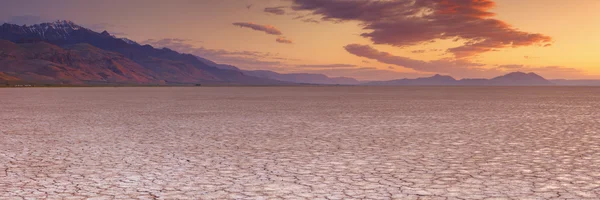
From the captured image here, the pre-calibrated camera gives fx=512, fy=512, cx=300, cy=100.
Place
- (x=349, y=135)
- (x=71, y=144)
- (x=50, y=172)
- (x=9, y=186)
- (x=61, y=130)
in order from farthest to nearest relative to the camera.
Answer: (x=61, y=130)
(x=349, y=135)
(x=71, y=144)
(x=50, y=172)
(x=9, y=186)

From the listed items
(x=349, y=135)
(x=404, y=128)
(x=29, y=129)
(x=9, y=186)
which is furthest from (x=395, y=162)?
(x=29, y=129)

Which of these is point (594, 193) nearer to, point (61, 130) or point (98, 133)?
point (98, 133)

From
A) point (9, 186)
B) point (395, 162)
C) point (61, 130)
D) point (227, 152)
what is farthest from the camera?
point (61, 130)

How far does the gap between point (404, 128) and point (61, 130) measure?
10900 mm

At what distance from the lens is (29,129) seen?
639 inches

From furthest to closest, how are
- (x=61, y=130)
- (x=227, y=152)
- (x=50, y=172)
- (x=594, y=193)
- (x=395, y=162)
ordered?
(x=61, y=130)
(x=227, y=152)
(x=395, y=162)
(x=50, y=172)
(x=594, y=193)

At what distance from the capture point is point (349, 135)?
47.7ft

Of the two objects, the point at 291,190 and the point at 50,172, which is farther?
the point at 50,172

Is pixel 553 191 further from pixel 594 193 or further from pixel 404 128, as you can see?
pixel 404 128

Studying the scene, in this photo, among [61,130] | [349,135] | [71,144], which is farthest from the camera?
[61,130]

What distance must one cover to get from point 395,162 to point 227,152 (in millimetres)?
3632

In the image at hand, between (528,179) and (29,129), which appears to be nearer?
(528,179)

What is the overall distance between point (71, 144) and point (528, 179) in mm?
10076

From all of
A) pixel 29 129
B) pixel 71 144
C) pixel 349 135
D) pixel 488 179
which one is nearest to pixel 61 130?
pixel 29 129
